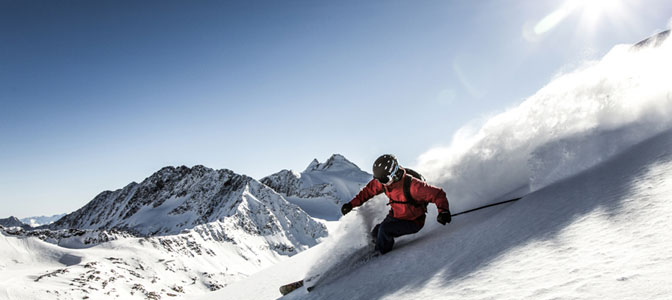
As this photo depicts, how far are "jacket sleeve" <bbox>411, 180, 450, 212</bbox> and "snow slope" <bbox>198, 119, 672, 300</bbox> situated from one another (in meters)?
0.44

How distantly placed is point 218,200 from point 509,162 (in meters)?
196

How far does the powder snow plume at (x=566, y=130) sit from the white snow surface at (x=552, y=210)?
0.02 metres

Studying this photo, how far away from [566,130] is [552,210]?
2.51 m

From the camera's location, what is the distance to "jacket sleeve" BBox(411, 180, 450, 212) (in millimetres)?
4944

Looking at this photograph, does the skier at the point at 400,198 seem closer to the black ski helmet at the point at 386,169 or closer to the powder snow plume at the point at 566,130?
the black ski helmet at the point at 386,169

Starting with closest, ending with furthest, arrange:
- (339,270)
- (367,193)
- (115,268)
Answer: (339,270) < (367,193) < (115,268)

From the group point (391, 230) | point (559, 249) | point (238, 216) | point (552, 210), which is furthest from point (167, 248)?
point (559, 249)

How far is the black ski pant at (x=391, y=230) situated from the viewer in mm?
5367

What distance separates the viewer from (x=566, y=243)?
2680 mm

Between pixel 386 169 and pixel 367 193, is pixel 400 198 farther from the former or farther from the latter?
pixel 367 193

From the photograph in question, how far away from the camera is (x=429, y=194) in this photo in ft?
16.6

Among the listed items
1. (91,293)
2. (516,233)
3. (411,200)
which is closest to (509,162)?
(411,200)

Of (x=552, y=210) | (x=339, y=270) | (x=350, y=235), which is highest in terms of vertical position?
(x=552, y=210)

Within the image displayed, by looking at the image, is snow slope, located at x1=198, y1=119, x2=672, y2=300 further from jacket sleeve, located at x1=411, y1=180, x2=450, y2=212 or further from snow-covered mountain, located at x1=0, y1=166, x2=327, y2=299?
snow-covered mountain, located at x1=0, y1=166, x2=327, y2=299
